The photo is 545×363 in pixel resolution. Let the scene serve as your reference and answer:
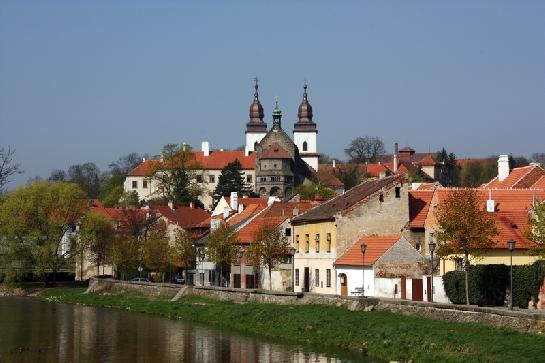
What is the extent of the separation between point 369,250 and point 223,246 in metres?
19.7

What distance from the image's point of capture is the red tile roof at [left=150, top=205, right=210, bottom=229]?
4446 inches

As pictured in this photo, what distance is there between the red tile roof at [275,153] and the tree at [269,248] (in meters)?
99.7

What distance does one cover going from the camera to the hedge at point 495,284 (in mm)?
46719

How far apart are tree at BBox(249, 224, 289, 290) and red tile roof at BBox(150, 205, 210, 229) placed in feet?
125

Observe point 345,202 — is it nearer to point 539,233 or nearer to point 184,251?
point 539,233

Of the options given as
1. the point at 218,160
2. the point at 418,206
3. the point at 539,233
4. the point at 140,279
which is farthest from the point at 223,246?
the point at 218,160

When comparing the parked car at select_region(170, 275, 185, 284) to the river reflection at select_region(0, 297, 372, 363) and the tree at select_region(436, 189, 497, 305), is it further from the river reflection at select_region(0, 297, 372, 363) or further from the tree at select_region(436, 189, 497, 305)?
the tree at select_region(436, 189, 497, 305)

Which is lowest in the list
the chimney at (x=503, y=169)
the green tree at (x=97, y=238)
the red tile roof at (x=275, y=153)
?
the green tree at (x=97, y=238)

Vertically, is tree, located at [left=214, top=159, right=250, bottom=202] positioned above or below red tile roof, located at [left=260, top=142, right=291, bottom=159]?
below

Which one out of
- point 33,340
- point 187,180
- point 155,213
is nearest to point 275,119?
point 187,180

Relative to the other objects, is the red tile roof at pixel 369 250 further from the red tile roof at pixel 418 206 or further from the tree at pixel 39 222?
the tree at pixel 39 222

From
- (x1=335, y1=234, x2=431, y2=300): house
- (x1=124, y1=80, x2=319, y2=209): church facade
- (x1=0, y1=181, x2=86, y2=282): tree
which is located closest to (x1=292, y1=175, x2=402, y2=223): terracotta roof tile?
(x1=335, y1=234, x2=431, y2=300): house

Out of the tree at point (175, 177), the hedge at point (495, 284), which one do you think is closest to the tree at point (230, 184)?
the tree at point (175, 177)

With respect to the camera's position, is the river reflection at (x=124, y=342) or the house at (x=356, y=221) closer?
the river reflection at (x=124, y=342)
